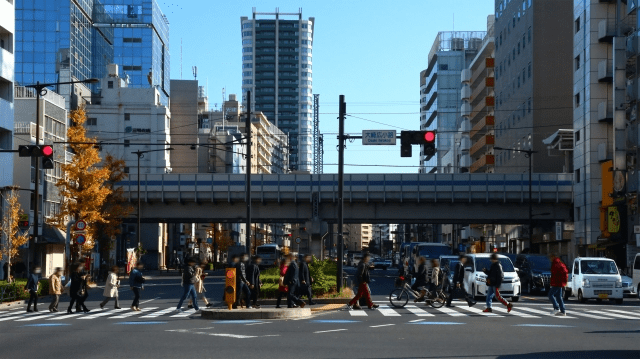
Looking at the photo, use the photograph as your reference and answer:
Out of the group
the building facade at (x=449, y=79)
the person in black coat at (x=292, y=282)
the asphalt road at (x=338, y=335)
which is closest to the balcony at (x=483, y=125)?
the building facade at (x=449, y=79)

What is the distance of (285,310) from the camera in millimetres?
25297

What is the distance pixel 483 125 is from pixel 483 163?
14.2 ft

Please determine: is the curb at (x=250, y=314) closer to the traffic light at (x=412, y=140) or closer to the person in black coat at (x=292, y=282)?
the person in black coat at (x=292, y=282)

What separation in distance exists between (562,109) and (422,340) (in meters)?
72.3

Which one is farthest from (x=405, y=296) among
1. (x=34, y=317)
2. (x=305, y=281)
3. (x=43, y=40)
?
(x=43, y=40)

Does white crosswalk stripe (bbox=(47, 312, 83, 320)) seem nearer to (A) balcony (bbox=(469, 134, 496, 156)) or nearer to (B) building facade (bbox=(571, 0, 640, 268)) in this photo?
(B) building facade (bbox=(571, 0, 640, 268))

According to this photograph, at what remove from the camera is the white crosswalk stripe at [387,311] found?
26.6m

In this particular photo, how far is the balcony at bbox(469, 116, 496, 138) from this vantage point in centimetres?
10850

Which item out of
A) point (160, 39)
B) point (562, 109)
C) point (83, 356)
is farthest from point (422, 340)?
point (160, 39)

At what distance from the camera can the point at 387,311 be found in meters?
28.7

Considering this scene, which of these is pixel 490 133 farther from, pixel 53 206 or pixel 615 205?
pixel 53 206

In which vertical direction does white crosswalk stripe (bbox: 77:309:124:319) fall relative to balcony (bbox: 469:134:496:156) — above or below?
below

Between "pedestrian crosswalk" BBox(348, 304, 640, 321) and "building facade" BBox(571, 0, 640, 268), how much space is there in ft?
90.8

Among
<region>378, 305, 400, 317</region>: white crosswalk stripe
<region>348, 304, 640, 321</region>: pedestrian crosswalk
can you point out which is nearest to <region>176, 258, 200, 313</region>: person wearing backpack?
<region>348, 304, 640, 321</region>: pedestrian crosswalk
